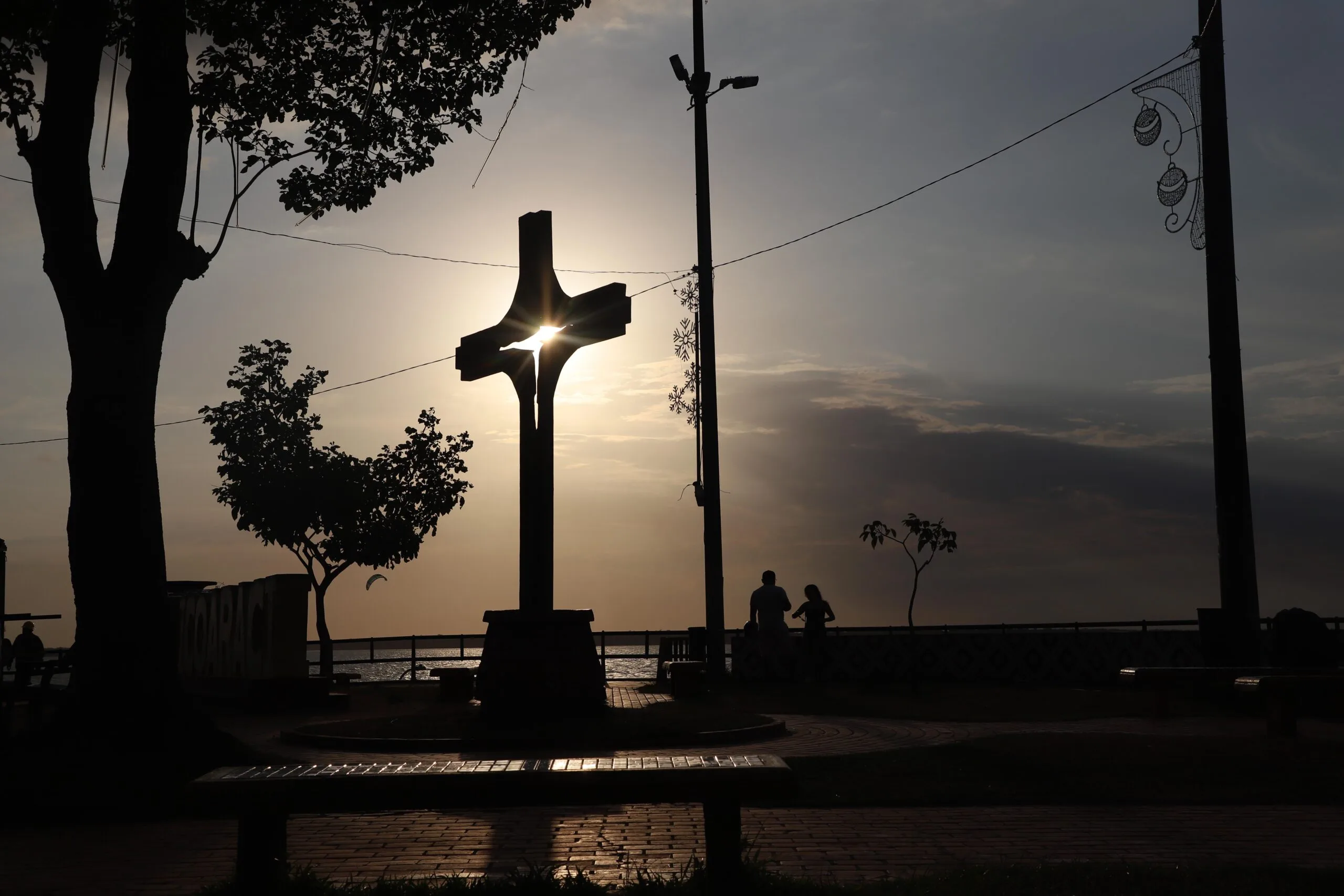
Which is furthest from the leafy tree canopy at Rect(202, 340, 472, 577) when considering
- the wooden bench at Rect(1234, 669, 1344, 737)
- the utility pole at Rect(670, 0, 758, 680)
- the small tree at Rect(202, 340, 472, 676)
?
the wooden bench at Rect(1234, 669, 1344, 737)

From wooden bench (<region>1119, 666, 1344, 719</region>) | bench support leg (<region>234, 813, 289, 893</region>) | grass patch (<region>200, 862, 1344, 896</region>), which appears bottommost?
grass patch (<region>200, 862, 1344, 896</region>)

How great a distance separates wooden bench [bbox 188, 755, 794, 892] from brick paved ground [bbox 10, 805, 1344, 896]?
54cm

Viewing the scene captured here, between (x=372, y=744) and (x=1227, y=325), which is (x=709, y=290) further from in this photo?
(x=372, y=744)

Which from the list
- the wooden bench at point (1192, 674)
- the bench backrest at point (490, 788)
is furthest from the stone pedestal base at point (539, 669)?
the bench backrest at point (490, 788)

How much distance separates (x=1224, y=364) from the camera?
1650 centimetres

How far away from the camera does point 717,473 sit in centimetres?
2270

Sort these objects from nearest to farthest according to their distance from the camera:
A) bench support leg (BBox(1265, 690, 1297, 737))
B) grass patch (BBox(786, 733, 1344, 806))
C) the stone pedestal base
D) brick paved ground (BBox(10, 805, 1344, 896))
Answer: brick paved ground (BBox(10, 805, 1344, 896)) < grass patch (BBox(786, 733, 1344, 806)) < bench support leg (BBox(1265, 690, 1297, 737)) < the stone pedestal base

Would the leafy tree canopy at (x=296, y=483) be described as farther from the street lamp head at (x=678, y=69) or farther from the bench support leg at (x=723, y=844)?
the bench support leg at (x=723, y=844)

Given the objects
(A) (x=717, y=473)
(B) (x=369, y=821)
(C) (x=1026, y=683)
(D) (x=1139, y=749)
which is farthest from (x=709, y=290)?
(B) (x=369, y=821)

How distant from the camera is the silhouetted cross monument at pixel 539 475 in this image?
43.5 feet

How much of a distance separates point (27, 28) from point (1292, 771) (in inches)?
514

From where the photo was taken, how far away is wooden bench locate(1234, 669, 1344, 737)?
12062 mm

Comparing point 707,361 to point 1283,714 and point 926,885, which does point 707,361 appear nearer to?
point 1283,714

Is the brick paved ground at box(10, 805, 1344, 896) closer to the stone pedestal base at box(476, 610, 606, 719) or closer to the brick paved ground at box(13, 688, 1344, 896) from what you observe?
the brick paved ground at box(13, 688, 1344, 896)
